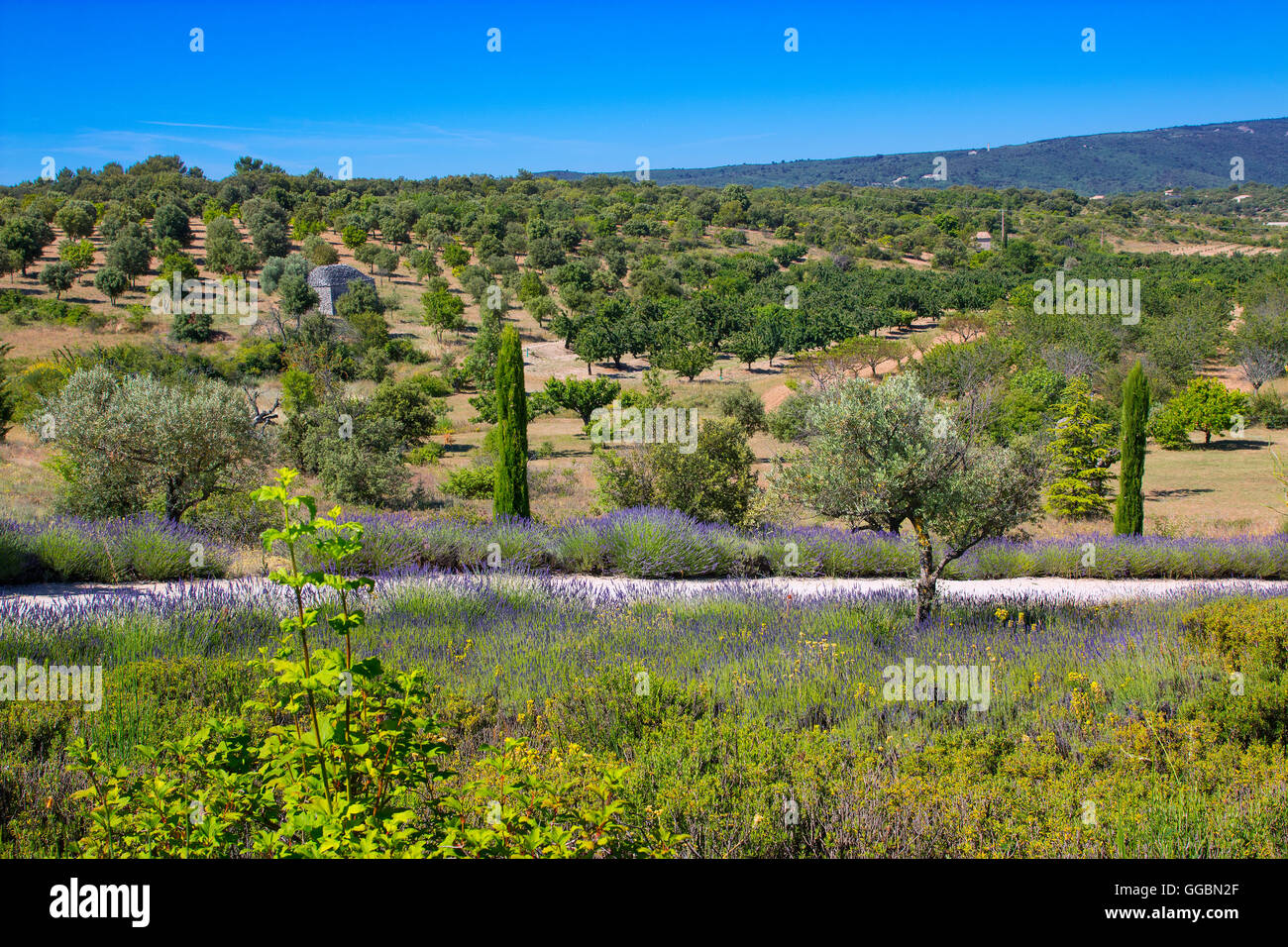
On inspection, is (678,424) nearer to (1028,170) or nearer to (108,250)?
(108,250)

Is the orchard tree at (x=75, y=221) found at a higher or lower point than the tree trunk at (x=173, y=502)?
higher

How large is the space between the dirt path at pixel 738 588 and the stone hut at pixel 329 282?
40470 millimetres

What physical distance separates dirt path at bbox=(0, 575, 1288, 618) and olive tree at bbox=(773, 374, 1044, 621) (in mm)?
1656

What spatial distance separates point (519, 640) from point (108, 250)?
5299cm

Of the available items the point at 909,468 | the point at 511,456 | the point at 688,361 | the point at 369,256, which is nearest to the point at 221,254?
the point at 369,256

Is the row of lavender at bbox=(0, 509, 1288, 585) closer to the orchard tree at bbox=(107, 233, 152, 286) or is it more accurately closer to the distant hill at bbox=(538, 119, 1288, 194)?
the orchard tree at bbox=(107, 233, 152, 286)

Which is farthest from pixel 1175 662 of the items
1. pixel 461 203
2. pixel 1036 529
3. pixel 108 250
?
pixel 461 203

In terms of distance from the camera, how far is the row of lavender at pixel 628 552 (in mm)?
10305

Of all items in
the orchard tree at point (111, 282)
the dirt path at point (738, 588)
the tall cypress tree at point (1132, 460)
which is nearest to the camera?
the dirt path at point (738, 588)

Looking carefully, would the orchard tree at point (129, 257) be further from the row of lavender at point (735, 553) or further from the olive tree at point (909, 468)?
the olive tree at point (909, 468)

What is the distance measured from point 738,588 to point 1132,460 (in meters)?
11.3

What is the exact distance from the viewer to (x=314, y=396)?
28016mm

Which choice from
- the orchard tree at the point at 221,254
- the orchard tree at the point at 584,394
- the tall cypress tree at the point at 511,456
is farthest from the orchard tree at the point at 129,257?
the tall cypress tree at the point at 511,456

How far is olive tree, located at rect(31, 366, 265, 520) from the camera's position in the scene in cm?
1337
